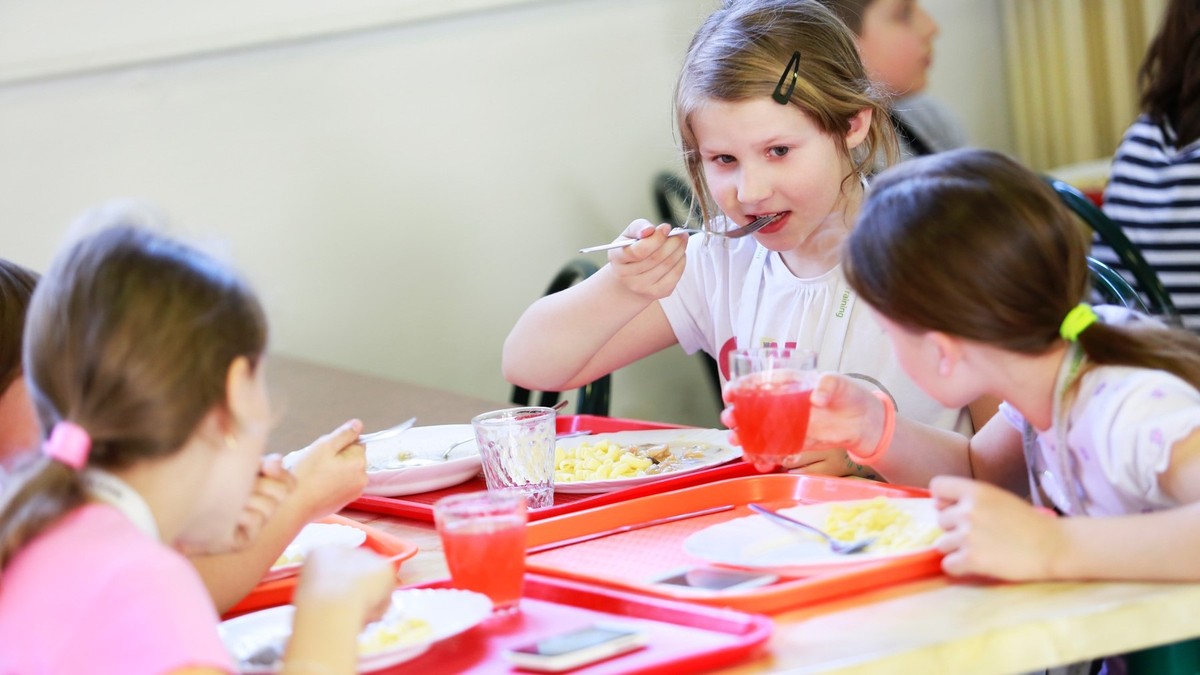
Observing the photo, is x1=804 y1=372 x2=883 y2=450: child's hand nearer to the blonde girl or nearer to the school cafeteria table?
the school cafeteria table

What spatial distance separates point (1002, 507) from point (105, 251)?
72 centimetres

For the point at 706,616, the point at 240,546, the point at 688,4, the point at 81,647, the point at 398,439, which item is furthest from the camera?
the point at 688,4

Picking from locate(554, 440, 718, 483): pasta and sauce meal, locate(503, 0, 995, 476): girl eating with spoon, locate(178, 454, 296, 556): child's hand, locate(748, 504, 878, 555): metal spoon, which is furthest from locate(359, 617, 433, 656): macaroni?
locate(503, 0, 995, 476): girl eating with spoon

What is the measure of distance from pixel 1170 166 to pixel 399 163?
1786mm

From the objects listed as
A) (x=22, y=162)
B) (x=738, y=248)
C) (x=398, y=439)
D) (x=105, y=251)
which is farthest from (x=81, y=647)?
(x=22, y=162)

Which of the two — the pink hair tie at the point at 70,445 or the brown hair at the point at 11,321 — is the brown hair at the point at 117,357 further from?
the brown hair at the point at 11,321

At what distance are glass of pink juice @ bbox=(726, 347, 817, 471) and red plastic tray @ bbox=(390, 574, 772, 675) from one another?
27 centimetres

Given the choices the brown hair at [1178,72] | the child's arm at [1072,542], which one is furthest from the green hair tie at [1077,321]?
the brown hair at [1178,72]

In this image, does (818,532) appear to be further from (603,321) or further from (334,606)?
(603,321)

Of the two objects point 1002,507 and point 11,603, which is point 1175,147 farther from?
point 11,603

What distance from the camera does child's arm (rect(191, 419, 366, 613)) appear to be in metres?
1.22

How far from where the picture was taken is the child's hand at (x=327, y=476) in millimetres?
1249

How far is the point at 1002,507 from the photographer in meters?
1.06

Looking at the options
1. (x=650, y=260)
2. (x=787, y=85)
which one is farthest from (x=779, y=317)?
(x=787, y=85)
